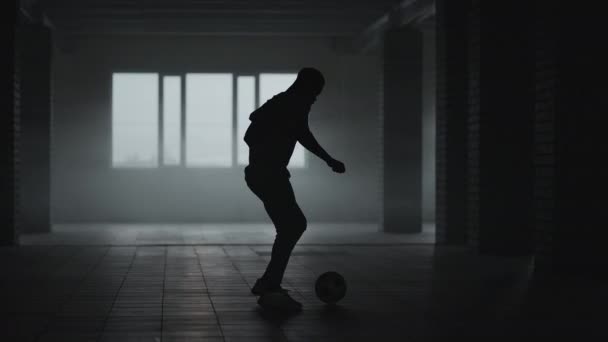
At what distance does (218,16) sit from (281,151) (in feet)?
36.9

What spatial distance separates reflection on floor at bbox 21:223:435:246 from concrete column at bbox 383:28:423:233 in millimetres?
455

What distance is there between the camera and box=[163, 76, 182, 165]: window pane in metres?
22.0

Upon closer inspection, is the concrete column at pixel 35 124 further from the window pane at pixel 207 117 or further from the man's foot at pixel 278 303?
the man's foot at pixel 278 303

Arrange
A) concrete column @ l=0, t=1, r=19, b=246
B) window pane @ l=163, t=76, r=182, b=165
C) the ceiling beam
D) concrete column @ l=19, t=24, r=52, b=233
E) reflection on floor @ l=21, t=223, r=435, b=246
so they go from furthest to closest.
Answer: window pane @ l=163, t=76, r=182, b=165 < concrete column @ l=19, t=24, r=52, b=233 < the ceiling beam < reflection on floor @ l=21, t=223, r=435, b=246 < concrete column @ l=0, t=1, r=19, b=246

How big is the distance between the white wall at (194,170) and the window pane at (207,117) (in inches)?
10.2

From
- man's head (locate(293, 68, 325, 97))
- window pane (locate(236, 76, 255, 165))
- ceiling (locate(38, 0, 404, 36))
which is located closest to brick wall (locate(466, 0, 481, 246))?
ceiling (locate(38, 0, 404, 36))

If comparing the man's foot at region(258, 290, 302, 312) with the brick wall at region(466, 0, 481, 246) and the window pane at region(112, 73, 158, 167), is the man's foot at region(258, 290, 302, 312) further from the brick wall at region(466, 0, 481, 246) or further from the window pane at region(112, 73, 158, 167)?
the window pane at region(112, 73, 158, 167)

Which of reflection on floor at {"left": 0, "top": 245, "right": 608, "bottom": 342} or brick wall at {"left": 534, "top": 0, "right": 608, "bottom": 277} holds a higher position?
brick wall at {"left": 534, "top": 0, "right": 608, "bottom": 277}

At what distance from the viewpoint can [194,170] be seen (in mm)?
22109

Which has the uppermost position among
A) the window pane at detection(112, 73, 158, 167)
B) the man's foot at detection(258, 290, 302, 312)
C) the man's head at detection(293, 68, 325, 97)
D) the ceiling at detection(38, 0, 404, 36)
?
the ceiling at detection(38, 0, 404, 36)

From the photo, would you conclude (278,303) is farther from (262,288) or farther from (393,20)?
(393,20)

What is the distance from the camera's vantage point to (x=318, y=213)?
22.2 m

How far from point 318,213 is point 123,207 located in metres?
4.25

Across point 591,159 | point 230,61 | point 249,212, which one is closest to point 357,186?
point 249,212
